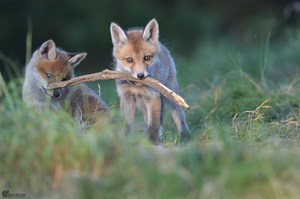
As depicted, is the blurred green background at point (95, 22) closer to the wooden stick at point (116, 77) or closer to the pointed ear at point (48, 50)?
the pointed ear at point (48, 50)

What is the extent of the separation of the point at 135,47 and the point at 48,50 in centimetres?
100

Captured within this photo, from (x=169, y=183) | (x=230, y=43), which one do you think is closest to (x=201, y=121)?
(x=169, y=183)

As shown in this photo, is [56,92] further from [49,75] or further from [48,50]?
[48,50]

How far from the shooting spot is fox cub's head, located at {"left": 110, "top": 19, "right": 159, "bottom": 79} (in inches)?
333

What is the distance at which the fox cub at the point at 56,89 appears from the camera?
28.0 feet

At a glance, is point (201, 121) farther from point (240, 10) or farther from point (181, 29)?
point (240, 10)

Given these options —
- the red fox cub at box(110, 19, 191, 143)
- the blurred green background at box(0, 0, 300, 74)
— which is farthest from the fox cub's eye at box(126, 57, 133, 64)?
the blurred green background at box(0, 0, 300, 74)

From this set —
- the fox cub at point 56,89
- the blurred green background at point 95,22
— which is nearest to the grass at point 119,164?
the fox cub at point 56,89

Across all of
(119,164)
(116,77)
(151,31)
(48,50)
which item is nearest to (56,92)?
(48,50)

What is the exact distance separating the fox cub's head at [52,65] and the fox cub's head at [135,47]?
1.56ft

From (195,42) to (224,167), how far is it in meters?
13.9

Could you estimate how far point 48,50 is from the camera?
8711 mm

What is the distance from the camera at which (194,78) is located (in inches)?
507

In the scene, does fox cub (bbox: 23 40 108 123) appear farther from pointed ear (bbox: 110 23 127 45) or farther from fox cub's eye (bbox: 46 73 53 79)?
pointed ear (bbox: 110 23 127 45)
